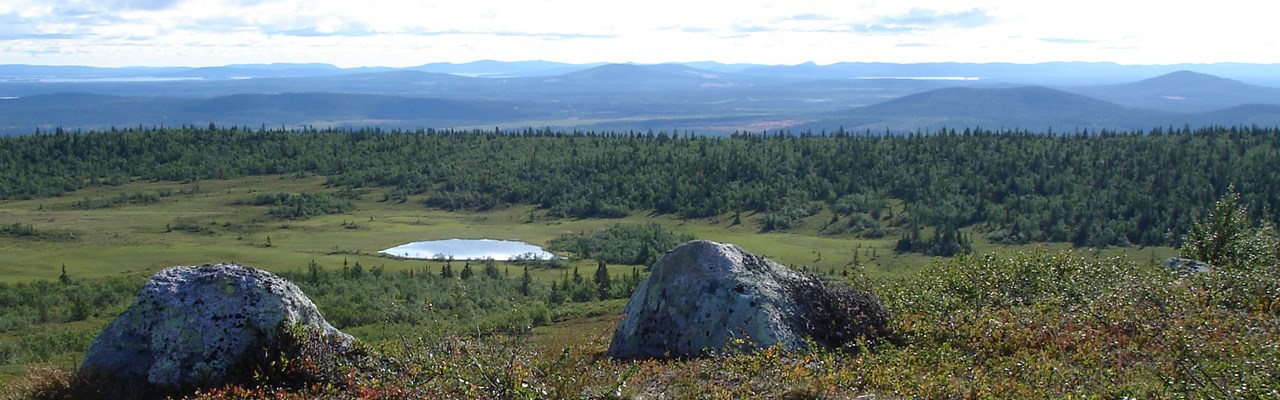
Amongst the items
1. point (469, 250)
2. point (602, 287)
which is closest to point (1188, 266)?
point (602, 287)

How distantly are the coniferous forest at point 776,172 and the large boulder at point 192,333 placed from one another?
234 ft

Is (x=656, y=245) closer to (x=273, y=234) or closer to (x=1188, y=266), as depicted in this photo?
(x=273, y=234)

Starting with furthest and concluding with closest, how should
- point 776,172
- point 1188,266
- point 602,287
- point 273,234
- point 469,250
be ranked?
point 776,172
point 273,234
point 469,250
point 602,287
point 1188,266

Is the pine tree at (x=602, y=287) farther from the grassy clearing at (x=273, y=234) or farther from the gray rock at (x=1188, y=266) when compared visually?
the gray rock at (x=1188, y=266)

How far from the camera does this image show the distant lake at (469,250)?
237ft

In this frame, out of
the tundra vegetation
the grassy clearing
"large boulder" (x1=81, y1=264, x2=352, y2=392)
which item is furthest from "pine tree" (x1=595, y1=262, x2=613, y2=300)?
"large boulder" (x1=81, y1=264, x2=352, y2=392)

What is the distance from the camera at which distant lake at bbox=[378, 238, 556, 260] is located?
7219 cm

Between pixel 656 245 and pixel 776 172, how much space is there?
43.6 metres

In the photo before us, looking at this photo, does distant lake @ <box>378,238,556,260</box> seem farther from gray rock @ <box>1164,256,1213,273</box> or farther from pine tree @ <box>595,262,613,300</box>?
gray rock @ <box>1164,256,1213,273</box>

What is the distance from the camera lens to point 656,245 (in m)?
76.8

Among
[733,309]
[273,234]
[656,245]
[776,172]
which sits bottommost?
[273,234]

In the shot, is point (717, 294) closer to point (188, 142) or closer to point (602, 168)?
point (602, 168)

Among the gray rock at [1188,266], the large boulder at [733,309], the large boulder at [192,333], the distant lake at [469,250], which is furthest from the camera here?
the distant lake at [469,250]

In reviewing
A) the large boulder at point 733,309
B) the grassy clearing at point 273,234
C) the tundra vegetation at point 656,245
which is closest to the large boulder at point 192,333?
the tundra vegetation at point 656,245
